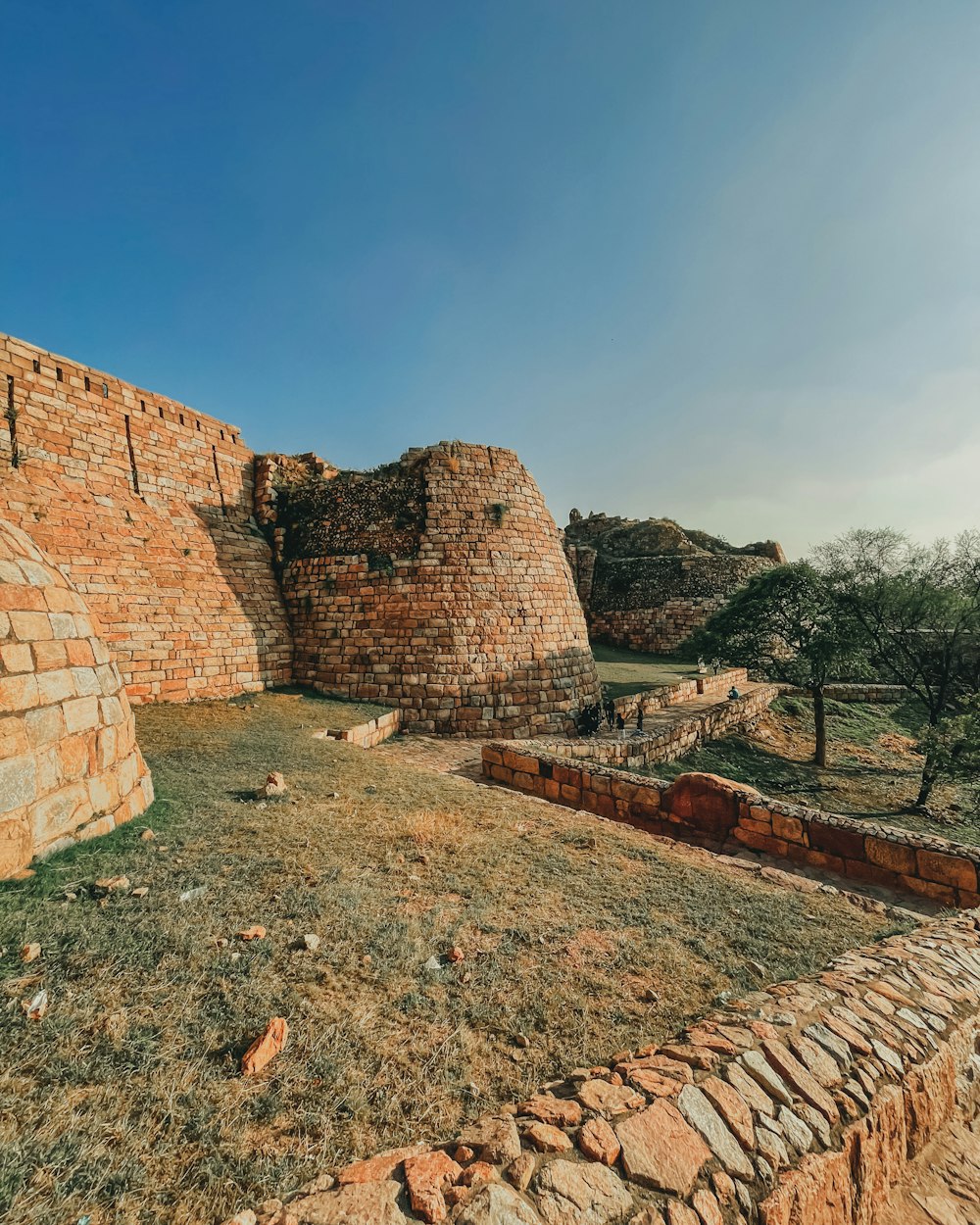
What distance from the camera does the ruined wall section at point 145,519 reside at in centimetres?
966

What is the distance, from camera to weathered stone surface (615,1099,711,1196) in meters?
1.81

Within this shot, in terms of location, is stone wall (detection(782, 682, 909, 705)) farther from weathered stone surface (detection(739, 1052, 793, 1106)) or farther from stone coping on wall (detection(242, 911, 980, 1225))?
weathered stone surface (detection(739, 1052, 793, 1106))

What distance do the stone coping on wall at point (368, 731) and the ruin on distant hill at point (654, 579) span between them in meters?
18.0

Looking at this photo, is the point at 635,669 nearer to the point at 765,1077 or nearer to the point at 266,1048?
the point at 765,1077

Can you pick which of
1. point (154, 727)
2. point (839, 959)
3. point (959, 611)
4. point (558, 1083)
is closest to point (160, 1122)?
point (558, 1083)

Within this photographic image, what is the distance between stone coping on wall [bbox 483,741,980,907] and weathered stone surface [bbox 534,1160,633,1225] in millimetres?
5377

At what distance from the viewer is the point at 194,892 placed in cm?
338

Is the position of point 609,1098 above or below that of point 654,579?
below

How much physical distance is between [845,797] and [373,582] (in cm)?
1377

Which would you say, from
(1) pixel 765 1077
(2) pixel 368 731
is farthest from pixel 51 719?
(2) pixel 368 731

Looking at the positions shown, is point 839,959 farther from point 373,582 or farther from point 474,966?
point 373,582

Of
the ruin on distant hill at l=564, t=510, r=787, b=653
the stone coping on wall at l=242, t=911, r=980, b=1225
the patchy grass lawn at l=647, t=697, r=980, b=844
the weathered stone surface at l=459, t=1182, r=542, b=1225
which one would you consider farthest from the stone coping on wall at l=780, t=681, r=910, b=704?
the weathered stone surface at l=459, t=1182, r=542, b=1225

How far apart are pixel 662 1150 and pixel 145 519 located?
13534mm

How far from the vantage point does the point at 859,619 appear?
16250 millimetres
